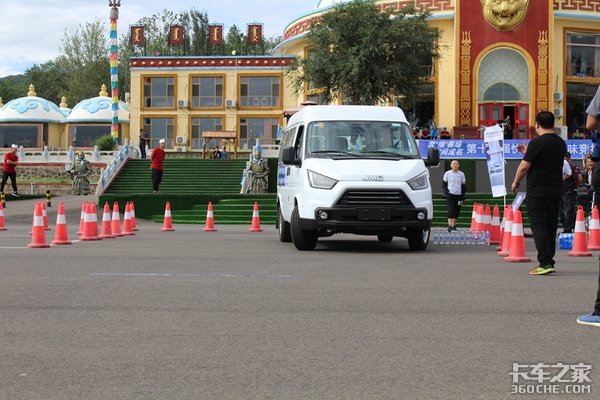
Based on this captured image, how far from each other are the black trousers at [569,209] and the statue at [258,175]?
59.7 ft

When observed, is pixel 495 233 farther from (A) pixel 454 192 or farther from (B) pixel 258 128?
(B) pixel 258 128

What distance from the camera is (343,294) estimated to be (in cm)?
955

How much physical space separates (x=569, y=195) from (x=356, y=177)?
7.35 m

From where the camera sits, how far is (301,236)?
1545 cm

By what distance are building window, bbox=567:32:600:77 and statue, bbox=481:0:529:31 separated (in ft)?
12.2

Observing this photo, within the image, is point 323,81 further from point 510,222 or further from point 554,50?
point 510,222

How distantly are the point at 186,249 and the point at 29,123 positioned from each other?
56799mm

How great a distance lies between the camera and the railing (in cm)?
4122

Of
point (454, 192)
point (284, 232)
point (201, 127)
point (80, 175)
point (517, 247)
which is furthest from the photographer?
point (201, 127)

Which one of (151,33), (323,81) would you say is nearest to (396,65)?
(323,81)

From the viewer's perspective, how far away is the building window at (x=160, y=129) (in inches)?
2539

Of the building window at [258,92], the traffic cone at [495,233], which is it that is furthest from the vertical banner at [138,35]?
the traffic cone at [495,233]

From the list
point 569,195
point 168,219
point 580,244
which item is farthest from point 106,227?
point 569,195

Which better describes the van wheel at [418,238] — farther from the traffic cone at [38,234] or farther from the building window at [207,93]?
the building window at [207,93]
